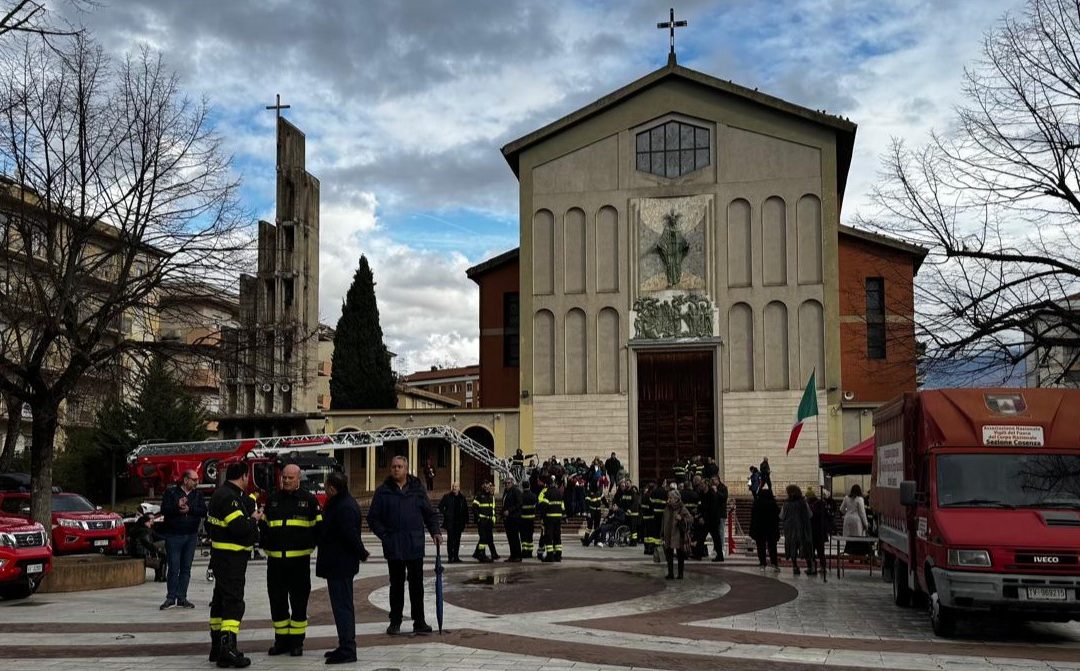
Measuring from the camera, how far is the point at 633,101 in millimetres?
42469

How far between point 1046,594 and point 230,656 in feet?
27.1

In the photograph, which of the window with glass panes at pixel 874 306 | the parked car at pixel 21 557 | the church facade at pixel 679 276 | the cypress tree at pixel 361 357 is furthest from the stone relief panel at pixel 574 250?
the parked car at pixel 21 557

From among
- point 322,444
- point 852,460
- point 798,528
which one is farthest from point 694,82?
point 798,528

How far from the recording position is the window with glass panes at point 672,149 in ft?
138

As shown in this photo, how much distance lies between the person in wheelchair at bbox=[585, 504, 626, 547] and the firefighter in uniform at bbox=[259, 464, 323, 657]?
1729 cm

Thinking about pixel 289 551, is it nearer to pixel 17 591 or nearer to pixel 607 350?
pixel 17 591

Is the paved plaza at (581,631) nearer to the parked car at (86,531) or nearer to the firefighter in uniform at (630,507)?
the parked car at (86,531)

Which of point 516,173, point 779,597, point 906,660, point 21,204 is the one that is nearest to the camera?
point 906,660

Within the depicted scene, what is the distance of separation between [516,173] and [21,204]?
29.2 meters

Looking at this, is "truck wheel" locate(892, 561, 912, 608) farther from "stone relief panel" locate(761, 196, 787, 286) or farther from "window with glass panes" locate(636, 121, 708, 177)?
"window with glass panes" locate(636, 121, 708, 177)

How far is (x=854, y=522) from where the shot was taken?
69.8ft

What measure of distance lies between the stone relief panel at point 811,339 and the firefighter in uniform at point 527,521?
19587 mm

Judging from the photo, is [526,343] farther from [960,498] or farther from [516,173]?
[960,498]

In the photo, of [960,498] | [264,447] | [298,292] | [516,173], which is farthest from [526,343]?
[960,498]
